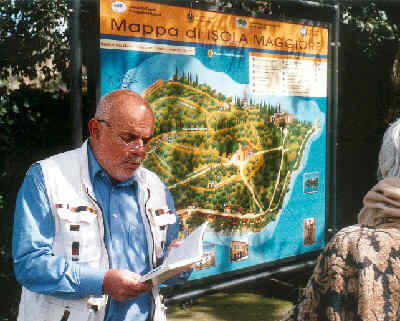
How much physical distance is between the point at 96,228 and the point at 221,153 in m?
1.56

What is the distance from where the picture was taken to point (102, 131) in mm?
2174

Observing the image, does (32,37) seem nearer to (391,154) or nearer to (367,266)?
(391,154)

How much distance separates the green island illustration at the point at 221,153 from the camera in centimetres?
314

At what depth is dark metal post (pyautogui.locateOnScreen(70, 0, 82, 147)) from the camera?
269 cm

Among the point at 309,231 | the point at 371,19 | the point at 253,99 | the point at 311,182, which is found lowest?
the point at 309,231

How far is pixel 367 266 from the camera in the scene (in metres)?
1.54

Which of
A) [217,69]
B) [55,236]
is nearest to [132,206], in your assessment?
[55,236]

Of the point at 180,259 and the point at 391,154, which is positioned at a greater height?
the point at 391,154

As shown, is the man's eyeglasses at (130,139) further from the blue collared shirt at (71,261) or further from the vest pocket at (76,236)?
the vest pocket at (76,236)

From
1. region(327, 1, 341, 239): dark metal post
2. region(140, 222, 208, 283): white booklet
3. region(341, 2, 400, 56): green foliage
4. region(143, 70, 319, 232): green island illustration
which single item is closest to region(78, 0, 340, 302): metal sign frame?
region(327, 1, 341, 239): dark metal post

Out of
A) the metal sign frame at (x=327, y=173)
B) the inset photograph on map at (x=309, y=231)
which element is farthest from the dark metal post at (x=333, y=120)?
the inset photograph on map at (x=309, y=231)

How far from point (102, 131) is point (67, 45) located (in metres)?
1.79

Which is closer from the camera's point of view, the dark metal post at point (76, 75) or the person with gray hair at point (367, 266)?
the person with gray hair at point (367, 266)

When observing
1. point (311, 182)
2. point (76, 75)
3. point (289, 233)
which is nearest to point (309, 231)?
point (289, 233)
